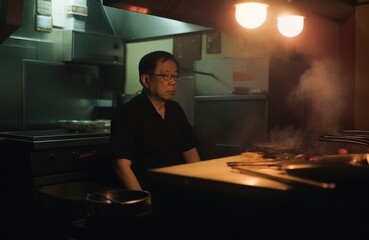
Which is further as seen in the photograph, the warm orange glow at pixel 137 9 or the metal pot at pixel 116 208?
the warm orange glow at pixel 137 9

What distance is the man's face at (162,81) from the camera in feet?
10.5

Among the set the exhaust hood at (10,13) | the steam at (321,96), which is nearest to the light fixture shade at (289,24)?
the steam at (321,96)

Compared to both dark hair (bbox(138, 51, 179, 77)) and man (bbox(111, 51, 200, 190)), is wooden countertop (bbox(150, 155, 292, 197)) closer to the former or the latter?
man (bbox(111, 51, 200, 190))

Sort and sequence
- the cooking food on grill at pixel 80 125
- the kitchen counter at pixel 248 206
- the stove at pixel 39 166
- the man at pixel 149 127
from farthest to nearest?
the cooking food on grill at pixel 80 125 < the stove at pixel 39 166 < the man at pixel 149 127 < the kitchen counter at pixel 248 206

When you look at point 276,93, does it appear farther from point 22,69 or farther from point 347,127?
point 22,69

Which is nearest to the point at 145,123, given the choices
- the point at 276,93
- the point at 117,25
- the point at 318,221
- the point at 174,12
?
the point at 174,12

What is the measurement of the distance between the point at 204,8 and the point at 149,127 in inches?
37.1

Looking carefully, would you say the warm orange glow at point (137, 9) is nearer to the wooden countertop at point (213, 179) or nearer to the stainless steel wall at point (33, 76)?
the wooden countertop at point (213, 179)

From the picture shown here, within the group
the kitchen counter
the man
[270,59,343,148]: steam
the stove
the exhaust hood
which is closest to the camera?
the kitchen counter

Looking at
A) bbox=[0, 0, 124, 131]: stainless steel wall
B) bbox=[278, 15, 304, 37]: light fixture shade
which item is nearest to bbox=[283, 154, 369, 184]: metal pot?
bbox=[278, 15, 304, 37]: light fixture shade

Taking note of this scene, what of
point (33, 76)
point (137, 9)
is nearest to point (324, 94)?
point (137, 9)

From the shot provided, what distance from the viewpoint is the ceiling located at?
294 centimetres

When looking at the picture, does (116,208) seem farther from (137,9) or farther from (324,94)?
(324,94)

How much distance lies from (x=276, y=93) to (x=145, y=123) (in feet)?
4.39
